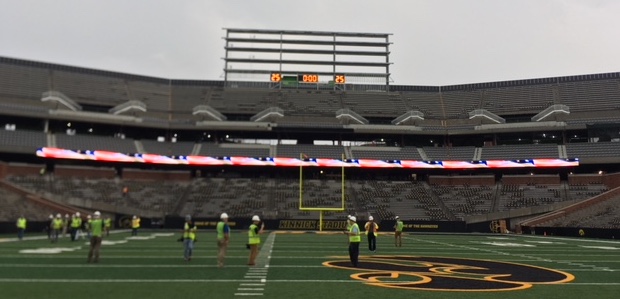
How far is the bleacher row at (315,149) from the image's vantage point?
45.4m

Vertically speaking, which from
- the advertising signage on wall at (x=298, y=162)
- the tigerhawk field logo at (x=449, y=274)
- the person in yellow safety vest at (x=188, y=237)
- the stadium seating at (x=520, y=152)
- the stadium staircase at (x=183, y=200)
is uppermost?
the stadium seating at (x=520, y=152)

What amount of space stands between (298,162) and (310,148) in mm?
3553

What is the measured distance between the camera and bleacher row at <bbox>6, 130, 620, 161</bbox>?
4544 centimetres

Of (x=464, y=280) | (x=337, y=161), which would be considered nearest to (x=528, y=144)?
(x=337, y=161)

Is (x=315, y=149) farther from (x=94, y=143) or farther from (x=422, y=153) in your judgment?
(x=94, y=143)

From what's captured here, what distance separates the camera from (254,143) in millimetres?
52094

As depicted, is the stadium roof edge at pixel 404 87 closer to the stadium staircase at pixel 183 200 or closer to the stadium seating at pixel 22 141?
the stadium seating at pixel 22 141

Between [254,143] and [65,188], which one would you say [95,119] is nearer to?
[65,188]

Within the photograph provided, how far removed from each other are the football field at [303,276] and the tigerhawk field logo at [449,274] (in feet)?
0.07

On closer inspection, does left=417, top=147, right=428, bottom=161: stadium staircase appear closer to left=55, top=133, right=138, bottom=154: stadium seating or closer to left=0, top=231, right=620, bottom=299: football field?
left=55, top=133, right=138, bottom=154: stadium seating

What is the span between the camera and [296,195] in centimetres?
4566

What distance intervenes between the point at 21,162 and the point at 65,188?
5.85m

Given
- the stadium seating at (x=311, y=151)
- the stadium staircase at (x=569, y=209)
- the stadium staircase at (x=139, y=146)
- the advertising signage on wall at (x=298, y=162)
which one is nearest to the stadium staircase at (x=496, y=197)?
the advertising signage on wall at (x=298, y=162)

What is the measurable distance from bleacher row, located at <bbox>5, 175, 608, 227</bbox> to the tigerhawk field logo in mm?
26091
